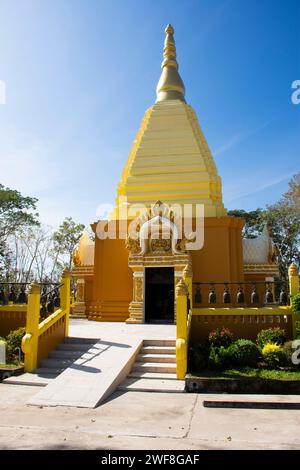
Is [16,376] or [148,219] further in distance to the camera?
[148,219]

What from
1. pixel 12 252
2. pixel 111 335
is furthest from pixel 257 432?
pixel 12 252

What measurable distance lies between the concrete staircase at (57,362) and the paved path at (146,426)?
113 centimetres

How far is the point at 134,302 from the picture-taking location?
15.8 metres

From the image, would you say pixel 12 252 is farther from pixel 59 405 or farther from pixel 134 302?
pixel 59 405

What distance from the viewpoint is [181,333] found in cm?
988

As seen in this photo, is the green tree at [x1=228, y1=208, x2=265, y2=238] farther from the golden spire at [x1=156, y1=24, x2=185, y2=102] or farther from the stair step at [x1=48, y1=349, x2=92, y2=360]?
the stair step at [x1=48, y1=349, x2=92, y2=360]

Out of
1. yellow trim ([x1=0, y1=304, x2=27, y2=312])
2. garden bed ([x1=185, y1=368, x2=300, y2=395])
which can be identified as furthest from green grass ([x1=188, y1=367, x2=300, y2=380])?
yellow trim ([x1=0, y1=304, x2=27, y2=312])

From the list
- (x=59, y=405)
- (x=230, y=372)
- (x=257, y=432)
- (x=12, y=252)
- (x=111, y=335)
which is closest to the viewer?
(x=257, y=432)

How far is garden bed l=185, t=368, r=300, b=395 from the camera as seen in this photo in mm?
8352

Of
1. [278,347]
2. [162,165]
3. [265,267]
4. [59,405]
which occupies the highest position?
[162,165]

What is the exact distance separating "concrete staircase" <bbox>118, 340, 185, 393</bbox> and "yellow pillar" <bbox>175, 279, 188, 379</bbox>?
0.88 feet

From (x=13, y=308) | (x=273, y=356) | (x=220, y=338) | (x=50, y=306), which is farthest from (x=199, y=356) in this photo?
(x=13, y=308)

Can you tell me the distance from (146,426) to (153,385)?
2.62 meters
